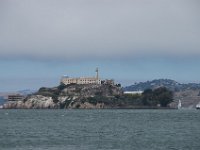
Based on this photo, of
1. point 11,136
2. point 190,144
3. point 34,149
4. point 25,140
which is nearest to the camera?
point 34,149

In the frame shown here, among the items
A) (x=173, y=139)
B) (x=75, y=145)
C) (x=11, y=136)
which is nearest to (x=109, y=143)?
(x=75, y=145)

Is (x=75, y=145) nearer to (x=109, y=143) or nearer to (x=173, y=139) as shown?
(x=109, y=143)

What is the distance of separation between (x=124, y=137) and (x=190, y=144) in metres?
13.4

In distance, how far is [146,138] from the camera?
93.5m

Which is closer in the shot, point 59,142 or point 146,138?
point 59,142

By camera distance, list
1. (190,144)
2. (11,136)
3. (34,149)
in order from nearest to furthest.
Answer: (34,149) < (190,144) < (11,136)

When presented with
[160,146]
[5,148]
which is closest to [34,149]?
[5,148]

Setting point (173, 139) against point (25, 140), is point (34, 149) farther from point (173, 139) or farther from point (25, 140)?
point (173, 139)

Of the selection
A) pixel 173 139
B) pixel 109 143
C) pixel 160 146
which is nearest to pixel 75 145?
pixel 109 143

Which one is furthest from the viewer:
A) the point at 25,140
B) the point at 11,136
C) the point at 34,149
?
the point at 11,136

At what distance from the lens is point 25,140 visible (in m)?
90.3

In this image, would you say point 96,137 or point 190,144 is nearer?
point 190,144

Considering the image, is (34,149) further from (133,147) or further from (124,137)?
(124,137)

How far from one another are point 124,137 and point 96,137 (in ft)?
13.3
